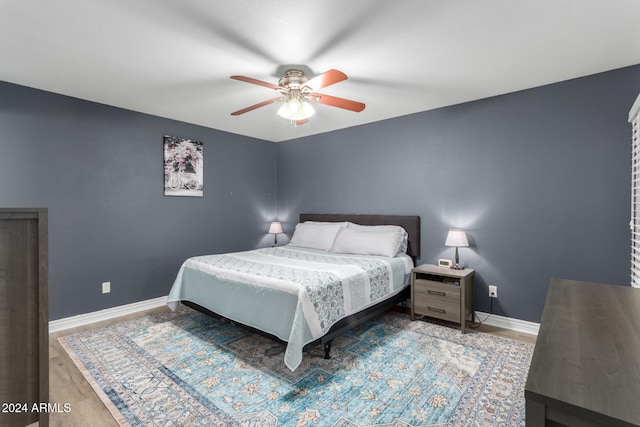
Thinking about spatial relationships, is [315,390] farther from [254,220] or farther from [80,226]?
[254,220]

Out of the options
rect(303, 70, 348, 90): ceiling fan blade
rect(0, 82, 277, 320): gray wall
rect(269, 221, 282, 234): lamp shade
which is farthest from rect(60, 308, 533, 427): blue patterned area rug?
rect(303, 70, 348, 90): ceiling fan blade

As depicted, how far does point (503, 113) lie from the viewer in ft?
10.5

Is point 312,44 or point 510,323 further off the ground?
point 312,44

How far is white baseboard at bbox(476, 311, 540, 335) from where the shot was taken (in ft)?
10.00

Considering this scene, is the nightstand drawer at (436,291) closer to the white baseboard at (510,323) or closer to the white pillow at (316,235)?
the white baseboard at (510,323)

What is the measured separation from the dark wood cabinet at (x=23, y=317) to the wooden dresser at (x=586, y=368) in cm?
A: 162

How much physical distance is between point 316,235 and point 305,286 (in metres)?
2.04

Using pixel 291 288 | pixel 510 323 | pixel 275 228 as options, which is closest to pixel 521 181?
pixel 510 323

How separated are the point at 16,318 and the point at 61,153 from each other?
2811 millimetres

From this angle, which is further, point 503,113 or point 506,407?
point 503,113

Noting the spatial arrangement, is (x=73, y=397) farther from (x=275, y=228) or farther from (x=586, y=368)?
(x=275, y=228)

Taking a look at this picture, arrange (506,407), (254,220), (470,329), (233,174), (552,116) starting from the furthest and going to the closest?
(254,220) < (233,174) < (470,329) < (552,116) < (506,407)

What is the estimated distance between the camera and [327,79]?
223 centimetres

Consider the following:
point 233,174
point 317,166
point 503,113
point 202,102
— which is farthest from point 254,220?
point 503,113
